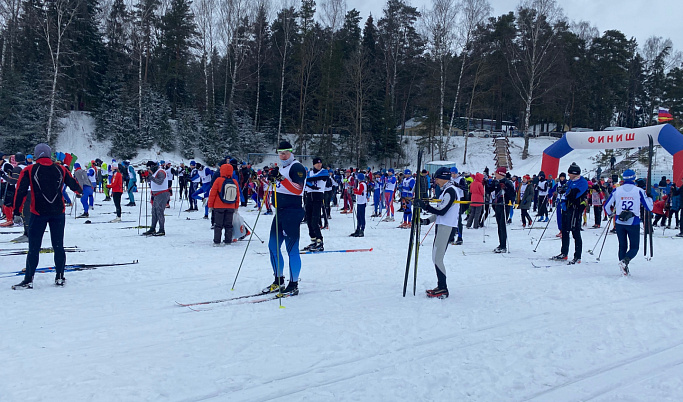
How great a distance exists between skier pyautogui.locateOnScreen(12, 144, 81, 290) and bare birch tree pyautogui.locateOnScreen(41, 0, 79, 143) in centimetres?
2789

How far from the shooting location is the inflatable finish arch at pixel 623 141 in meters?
17.5

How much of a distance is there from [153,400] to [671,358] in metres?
4.75

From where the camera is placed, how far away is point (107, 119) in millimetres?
34562

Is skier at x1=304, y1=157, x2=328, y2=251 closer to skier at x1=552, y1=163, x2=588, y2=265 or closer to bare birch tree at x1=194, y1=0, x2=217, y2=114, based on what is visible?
skier at x1=552, y1=163, x2=588, y2=265

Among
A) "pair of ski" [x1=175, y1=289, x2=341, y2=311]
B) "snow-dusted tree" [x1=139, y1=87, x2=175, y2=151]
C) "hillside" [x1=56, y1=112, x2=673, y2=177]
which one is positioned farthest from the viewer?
"snow-dusted tree" [x1=139, y1=87, x2=175, y2=151]

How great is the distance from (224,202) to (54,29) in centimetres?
3031

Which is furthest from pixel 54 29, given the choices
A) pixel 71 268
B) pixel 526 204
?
pixel 526 204

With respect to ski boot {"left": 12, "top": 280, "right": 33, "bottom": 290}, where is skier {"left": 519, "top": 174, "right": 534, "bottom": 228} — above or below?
above

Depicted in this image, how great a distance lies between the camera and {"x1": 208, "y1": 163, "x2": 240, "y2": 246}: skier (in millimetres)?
9852

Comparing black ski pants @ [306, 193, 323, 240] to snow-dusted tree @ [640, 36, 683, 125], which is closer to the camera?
black ski pants @ [306, 193, 323, 240]

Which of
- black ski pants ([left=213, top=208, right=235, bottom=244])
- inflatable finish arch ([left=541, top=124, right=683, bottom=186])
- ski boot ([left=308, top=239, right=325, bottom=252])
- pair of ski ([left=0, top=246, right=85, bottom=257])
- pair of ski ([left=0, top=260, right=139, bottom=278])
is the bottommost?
pair of ski ([left=0, top=260, right=139, bottom=278])

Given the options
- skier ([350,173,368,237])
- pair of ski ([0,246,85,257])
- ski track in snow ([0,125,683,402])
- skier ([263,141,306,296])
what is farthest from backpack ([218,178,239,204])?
skier ([263,141,306,296])

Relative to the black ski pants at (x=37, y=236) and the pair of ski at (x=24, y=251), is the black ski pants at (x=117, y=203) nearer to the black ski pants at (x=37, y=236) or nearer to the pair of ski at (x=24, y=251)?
the pair of ski at (x=24, y=251)

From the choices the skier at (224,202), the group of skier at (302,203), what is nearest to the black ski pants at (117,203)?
the group of skier at (302,203)
